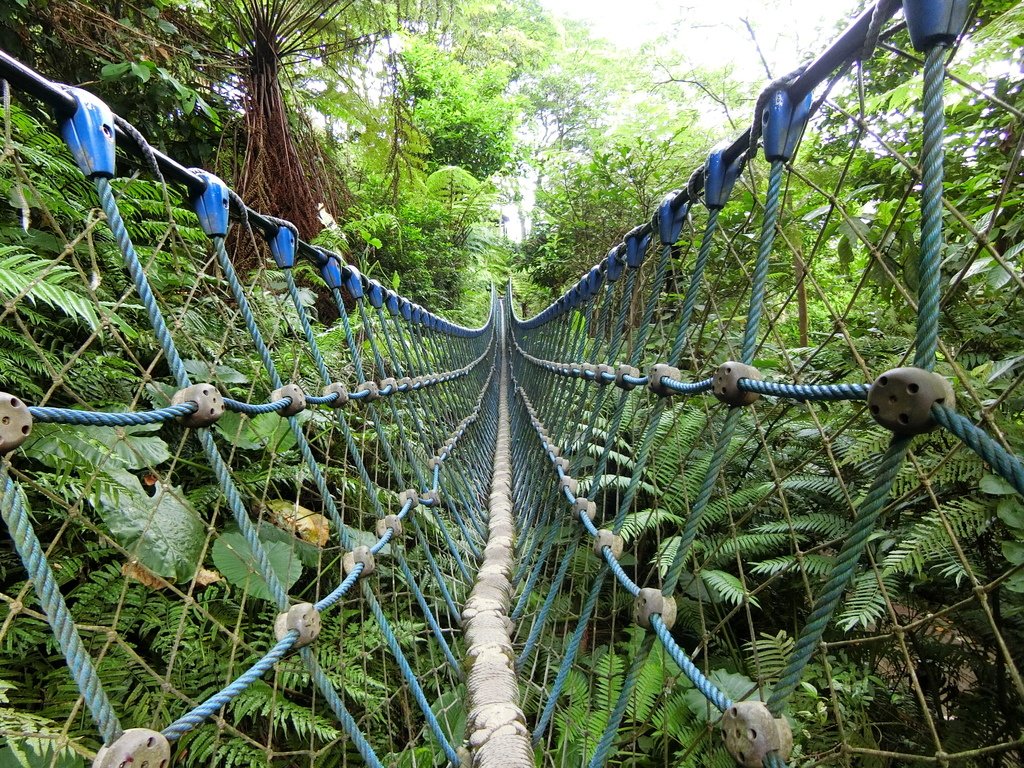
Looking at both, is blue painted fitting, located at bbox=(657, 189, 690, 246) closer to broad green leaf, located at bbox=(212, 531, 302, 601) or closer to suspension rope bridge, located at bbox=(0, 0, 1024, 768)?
suspension rope bridge, located at bbox=(0, 0, 1024, 768)

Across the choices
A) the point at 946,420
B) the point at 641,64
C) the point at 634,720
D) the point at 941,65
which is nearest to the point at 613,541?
the point at 634,720

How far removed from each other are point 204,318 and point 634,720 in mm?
1367

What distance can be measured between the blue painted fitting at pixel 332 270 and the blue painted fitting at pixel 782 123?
0.80m

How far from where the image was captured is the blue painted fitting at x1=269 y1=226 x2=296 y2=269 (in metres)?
0.83

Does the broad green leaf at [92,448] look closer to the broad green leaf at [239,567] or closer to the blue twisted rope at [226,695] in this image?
the broad green leaf at [239,567]

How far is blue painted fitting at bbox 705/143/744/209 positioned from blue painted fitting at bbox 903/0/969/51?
302mm

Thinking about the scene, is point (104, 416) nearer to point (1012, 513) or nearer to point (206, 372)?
point (206, 372)

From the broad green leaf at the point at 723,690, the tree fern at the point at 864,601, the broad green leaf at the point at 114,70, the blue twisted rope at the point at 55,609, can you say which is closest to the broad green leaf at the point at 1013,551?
the tree fern at the point at 864,601

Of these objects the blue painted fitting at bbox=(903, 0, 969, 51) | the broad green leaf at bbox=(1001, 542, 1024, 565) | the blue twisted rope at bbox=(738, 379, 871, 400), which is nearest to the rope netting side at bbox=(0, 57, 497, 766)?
the blue twisted rope at bbox=(738, 379, 871, 400)

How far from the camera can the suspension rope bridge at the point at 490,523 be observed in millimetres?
394

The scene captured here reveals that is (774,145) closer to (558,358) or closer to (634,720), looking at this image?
(634,720)

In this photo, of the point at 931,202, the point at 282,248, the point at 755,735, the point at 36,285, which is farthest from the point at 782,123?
the point at 36,285

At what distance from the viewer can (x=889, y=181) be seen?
1263 millimetres

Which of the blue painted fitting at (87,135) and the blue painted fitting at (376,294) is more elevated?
the blue painted fitting at (376,294)
